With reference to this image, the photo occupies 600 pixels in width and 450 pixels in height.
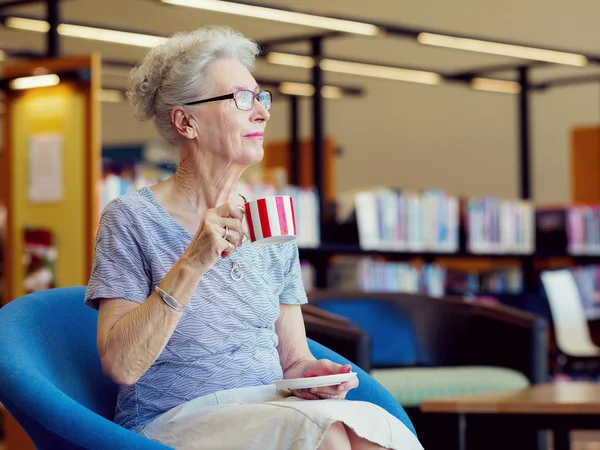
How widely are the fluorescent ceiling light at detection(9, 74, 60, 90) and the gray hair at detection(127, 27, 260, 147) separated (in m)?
3.26

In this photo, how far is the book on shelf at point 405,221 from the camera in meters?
6.49

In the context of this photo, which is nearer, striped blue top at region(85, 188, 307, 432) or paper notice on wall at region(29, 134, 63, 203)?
striped blue top at region(85, 188, 307, 432)

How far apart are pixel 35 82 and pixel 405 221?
257 centimetres

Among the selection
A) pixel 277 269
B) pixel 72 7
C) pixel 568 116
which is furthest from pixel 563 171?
pixel 277 269

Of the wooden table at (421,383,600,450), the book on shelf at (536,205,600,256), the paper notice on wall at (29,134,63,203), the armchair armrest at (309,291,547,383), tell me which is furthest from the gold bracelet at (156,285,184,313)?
the book on shelf at (536,205,600,256)

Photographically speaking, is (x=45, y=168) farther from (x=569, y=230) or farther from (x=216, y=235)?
(x=569, y=230)

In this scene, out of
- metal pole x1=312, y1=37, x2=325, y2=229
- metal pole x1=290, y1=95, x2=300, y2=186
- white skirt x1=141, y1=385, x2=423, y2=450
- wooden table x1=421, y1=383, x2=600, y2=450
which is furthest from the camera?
metal pole x1=290, y1=95, x2=300, y2=186

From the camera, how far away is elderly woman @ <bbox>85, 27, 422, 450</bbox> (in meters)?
1.72

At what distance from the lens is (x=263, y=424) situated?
5.55ft

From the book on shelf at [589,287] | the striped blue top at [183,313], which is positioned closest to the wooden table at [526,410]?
the striped blue top at [183,313]

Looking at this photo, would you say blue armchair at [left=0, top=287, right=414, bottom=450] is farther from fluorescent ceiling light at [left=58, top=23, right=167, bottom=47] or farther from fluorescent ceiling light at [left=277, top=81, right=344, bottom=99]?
fluorescent ceiling light at [left=277, top=81, right=344, bottom=99]

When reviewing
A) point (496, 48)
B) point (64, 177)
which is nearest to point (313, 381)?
point (64, 177)

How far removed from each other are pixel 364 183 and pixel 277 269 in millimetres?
9695

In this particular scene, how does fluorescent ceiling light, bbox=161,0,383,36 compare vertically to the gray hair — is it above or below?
above
